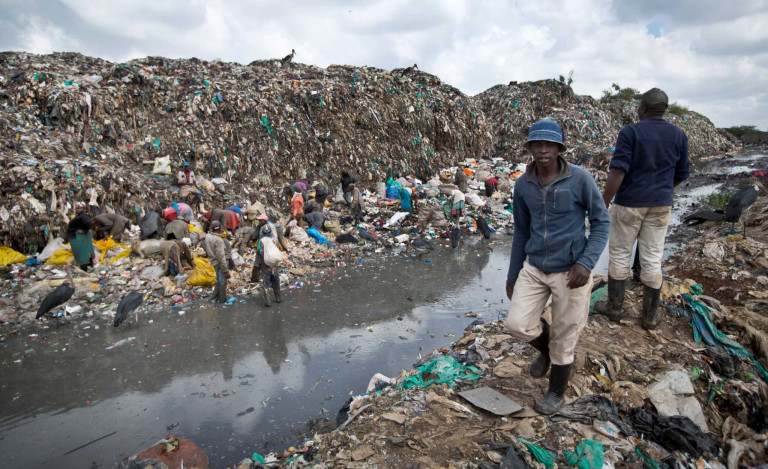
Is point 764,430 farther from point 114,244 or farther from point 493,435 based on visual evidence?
point 114,244

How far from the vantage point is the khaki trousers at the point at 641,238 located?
3.36m

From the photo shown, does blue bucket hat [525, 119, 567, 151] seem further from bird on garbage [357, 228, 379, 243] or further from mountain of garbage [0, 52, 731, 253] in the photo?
mountain of garbage [0, 52, 731, 253]

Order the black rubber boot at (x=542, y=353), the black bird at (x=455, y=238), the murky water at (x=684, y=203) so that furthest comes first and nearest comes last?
the black bird at (x=455, y=238), the murky water at (x=684, y=203), the black rubber boot at (x=542, y=353)

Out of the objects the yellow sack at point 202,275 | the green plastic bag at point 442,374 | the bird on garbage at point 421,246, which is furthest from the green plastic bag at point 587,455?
the bird on garbage at point 421,246

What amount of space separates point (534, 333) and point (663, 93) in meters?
2.37

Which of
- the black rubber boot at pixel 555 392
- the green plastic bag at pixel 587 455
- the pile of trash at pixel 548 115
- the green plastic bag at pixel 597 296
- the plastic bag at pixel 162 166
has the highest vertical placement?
the pile of trash at pixel 548 115

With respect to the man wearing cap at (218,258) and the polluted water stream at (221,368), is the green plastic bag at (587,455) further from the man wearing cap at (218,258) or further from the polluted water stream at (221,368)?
the man wearing cap at (218,258)

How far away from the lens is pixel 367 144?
1461 centimetres

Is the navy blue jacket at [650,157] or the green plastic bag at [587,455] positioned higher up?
the navy blue jacket at [650,157]

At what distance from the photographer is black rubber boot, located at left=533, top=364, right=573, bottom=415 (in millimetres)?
2539

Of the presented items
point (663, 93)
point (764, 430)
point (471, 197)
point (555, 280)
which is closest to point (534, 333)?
point (555, 280)

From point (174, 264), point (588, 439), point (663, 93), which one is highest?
point (663, 93)

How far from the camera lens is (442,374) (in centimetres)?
316

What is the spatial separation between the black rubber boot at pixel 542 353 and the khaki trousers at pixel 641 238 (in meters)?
1.23
